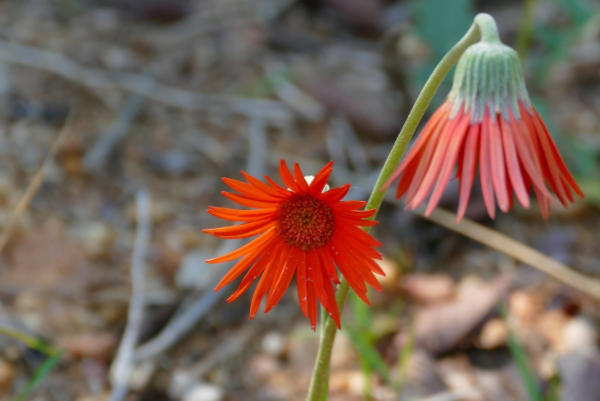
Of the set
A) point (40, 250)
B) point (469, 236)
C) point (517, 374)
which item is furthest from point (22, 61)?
point (517, 374)

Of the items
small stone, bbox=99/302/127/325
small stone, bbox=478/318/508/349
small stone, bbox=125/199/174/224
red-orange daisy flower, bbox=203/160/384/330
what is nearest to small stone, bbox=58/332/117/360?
small stone, bbox=99/302/127/325

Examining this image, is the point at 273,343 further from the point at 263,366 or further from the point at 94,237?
the point at 94,237

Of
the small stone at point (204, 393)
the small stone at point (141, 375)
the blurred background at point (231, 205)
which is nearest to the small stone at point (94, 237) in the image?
the blurred background at point (231, 205)

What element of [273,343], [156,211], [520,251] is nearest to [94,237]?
[156,211]

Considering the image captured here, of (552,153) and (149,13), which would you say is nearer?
(552,153)

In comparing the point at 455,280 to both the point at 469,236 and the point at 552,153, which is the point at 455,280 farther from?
the point at 552,153

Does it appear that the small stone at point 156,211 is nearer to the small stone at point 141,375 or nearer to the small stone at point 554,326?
the small stone at point 141,375

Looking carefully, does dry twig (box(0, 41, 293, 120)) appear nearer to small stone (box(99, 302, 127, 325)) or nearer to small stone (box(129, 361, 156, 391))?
small stone (box(99, 302, 127, 325))
